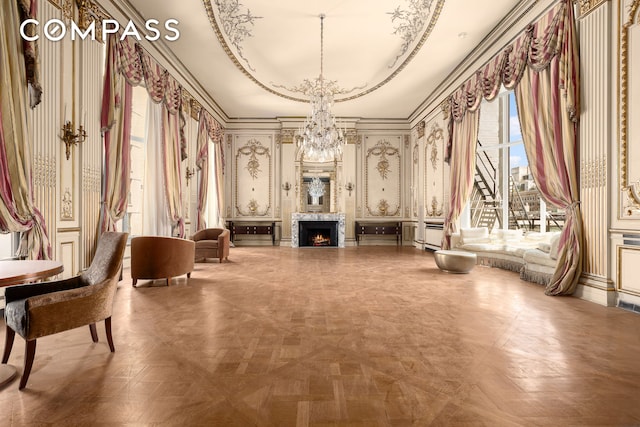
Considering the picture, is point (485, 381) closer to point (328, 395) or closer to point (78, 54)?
point (328, 395)

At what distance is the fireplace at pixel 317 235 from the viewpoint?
10.2m

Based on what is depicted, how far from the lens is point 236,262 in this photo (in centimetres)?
680

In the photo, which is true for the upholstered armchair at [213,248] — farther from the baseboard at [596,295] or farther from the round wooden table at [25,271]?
the baseboard at [596,295]

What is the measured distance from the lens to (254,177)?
417 inches

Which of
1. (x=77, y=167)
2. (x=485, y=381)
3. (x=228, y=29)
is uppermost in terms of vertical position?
(x=228, y=29)

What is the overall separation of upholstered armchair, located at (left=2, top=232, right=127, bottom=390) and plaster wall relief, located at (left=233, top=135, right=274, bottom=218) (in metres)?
8.01

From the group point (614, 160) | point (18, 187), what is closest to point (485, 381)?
point (614, 160)

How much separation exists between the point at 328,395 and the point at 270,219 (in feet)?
29.2

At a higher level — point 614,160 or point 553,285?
point 614,160

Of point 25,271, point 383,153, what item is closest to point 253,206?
point 383,153

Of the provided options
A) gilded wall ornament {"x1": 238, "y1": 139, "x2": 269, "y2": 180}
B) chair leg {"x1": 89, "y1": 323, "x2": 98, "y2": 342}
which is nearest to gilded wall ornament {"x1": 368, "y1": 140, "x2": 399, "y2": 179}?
gilded wall ornament {"x1": 238, "y1": 139, "x2": 269, "y2": 180}

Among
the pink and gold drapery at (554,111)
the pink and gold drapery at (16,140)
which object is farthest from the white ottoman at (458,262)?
the pink and gold drapery at (16,140)

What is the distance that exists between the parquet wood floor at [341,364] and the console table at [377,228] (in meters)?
6.53

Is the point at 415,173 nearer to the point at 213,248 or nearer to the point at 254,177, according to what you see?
the point at 254,177
